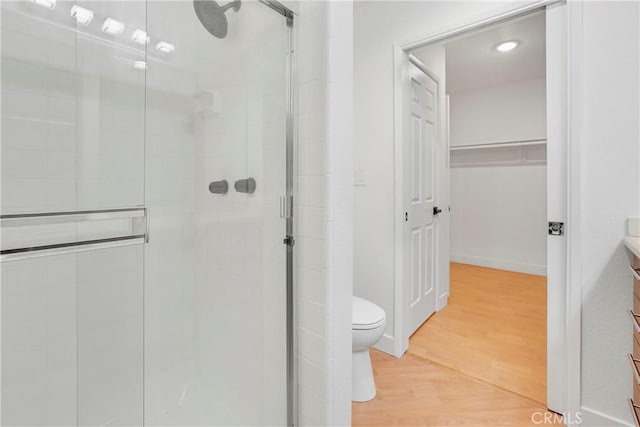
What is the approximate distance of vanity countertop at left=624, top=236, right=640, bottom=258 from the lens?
1.17 meters

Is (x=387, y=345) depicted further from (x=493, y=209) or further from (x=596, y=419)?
(x=493, y=209)

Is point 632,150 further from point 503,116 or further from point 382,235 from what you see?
point 503,116

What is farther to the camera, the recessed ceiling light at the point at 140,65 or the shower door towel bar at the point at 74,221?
the recessed ceiling light at the point at 140,65

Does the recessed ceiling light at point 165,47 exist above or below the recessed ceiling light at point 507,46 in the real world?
below

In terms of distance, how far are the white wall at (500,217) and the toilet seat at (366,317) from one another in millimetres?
3316

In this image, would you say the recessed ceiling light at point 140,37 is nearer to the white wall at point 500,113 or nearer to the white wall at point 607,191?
the white wall at point 607,191

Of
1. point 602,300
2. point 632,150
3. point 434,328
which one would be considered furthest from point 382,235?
point 632,150

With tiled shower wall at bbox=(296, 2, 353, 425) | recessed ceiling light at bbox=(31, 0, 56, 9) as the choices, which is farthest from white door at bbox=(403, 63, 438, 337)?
recessed ceiling light at bbox=(31, 0, 56, 9)

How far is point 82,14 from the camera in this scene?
1.23 m

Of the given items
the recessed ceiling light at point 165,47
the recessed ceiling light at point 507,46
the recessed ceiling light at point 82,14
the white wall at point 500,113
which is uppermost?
the recessed ceiling light at point 507,46

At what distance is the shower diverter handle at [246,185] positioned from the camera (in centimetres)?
130

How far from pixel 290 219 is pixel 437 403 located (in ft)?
4.12

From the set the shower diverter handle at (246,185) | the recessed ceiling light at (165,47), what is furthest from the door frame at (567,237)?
the recessed ceiling light at (165,47)

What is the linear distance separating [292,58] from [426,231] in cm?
186
